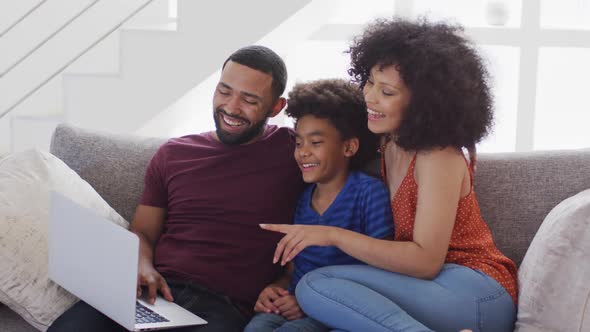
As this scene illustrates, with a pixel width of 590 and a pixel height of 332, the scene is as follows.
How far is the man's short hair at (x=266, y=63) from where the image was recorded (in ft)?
6.98

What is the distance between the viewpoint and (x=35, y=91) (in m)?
3.53

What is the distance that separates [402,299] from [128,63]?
2.02 m

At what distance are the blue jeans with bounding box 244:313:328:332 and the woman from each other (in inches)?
1.3

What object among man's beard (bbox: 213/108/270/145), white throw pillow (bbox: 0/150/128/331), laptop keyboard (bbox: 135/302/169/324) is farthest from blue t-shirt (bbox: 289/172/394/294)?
white throw pillow (bbox: 0/150/128/331)

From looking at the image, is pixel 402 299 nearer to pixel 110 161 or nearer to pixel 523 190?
pixel 523 190

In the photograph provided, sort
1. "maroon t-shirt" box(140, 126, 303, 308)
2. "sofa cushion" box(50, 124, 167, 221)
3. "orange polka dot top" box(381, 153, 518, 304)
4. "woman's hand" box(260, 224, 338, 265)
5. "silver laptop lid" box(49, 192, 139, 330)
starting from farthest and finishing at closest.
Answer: "sofa cushion" box(50, 124, 167, 221) < "maroon t-shirt" box(140, 126, 303, 308) < "orange polka dot top" box(381, 153, 518, 304) < "woman's hand" box(260, 224, 338, 265) < "silver laptop lid" box(49, 192, 139, 330)

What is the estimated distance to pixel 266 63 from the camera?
2139mm

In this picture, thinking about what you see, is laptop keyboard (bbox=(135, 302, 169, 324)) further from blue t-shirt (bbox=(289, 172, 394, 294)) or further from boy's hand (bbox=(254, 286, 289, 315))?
blue t-shirt (bbox=(289, 172, 394, 294))

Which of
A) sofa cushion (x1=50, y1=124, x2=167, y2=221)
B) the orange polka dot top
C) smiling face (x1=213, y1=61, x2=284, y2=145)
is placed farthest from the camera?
sofa cushion (x1=50, y1=124, x2=167, y2=221)

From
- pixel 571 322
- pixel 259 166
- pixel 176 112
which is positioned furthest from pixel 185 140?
pixel 176 112

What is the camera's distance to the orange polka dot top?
1861 mm

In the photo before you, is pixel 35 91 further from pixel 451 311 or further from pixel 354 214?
pixel 451 311

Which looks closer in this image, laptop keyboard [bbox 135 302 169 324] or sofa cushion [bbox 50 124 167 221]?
laptop keyboard [bbox 135 302 169 324]

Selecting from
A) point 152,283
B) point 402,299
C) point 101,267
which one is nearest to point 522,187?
point 402,299
